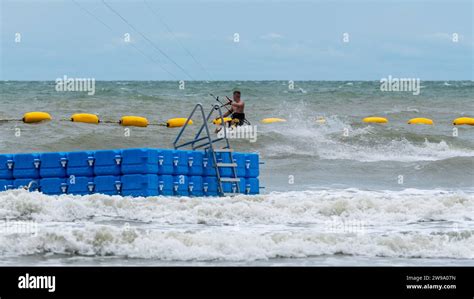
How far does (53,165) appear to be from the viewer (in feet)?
60.5

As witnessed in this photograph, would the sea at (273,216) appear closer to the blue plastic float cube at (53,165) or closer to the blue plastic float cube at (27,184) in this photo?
the blue plastic float cube at (27,184)

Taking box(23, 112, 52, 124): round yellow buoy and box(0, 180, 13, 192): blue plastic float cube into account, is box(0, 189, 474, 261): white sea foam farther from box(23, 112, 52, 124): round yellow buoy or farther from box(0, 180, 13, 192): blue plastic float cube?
box(23, 112, 52, 124): round yellow buoy

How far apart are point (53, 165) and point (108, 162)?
3.69 ft

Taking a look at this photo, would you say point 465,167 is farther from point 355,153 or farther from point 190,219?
point 190,219

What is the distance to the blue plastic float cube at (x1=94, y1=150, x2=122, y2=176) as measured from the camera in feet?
59.1

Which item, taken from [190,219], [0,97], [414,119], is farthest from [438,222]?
[0,97]

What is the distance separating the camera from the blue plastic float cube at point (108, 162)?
1802 cm

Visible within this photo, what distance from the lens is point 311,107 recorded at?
53.1 meters

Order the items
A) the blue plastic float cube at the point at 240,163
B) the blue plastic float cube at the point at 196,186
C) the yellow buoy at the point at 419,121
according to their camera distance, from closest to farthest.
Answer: the blue plastic float cube at the point at 196,186 → the blue plastic float cube at the point at 240,163 → the yellow buoy at the point at 419,121

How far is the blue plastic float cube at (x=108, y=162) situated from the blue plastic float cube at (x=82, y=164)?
108 mm

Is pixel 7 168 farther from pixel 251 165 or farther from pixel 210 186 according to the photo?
pixel 251 165

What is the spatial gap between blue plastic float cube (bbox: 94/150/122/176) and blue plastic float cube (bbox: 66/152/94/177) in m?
0.11

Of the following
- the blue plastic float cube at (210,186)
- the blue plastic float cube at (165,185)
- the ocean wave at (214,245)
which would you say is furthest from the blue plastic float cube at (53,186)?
the ocean wave at (214,245)
